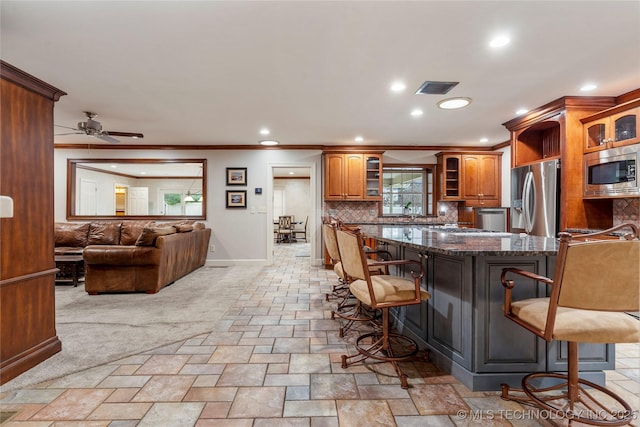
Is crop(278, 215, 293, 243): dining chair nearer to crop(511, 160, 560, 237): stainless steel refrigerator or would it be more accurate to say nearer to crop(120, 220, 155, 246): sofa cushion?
crop(120, 220, 155, 246): sofa cushion

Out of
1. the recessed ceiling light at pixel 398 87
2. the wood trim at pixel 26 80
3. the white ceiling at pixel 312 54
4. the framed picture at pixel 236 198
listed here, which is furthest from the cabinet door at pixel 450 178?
the wood trim at pixel 26 80

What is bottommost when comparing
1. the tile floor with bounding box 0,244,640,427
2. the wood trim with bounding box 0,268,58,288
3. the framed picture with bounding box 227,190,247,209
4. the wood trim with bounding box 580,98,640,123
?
the tile floor with bounding box 0,244,640,427

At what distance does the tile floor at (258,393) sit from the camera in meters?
1.57

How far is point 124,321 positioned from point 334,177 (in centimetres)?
389

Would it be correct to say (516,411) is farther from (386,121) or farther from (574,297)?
(386,121)

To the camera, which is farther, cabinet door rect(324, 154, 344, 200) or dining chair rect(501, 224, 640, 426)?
cabinet door rect(324, 154, 344, 200)

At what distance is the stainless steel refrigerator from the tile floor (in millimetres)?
1547

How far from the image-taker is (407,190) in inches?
253

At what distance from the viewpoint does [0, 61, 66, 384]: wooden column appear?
194 centimetres

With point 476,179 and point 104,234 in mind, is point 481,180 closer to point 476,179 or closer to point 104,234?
point 476,179

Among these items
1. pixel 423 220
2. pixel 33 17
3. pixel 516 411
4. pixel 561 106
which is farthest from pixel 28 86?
pixel 423 220

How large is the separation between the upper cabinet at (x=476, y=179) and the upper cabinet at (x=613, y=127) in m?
2.43

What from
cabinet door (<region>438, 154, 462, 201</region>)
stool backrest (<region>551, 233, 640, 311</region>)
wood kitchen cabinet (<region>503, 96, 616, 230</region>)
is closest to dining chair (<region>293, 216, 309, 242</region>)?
cabinet door (<region>438, 154, 462, 201</region>)

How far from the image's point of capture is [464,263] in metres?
1.82
